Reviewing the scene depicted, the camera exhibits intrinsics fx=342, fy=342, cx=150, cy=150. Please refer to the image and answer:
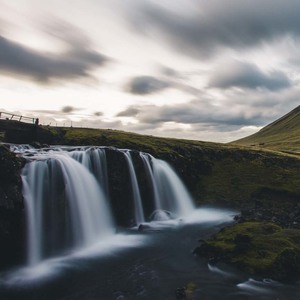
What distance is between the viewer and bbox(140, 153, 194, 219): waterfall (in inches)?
2039

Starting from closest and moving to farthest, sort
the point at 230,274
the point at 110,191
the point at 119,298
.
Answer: the point at 119,298, the point at 230,274, the point at 110,191

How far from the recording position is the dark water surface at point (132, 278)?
77.9ft

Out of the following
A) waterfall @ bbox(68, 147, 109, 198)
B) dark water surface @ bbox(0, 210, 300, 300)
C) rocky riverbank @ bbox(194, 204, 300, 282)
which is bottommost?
dark water surface @ bbox(0, 210, 300, 300)

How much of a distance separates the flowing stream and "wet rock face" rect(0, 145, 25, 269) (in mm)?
918

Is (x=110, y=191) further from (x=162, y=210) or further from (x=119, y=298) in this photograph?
(x=119, y=298)

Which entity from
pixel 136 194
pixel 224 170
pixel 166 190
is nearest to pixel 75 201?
pixel 136 194

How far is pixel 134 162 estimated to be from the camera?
166 ft

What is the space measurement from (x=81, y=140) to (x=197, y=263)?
142 feet

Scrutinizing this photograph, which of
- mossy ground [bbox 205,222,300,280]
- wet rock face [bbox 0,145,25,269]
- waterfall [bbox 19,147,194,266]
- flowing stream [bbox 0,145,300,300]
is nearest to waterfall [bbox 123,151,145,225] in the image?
waterfall [bbox 19,147,194,266]

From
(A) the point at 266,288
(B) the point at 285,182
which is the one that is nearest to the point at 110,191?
(A) the point at 266,288

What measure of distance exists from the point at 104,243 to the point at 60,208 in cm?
592

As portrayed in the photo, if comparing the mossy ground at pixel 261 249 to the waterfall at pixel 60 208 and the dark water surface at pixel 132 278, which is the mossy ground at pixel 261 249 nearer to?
the dark water surface at pixel 132 278

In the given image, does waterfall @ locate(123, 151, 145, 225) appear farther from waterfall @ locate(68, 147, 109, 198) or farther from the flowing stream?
waterfall @ locate(68, 147, 109, 198)

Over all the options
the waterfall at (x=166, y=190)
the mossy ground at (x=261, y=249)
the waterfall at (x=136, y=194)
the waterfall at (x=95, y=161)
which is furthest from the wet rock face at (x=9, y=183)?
the waterfall at (x=166, y=190)
